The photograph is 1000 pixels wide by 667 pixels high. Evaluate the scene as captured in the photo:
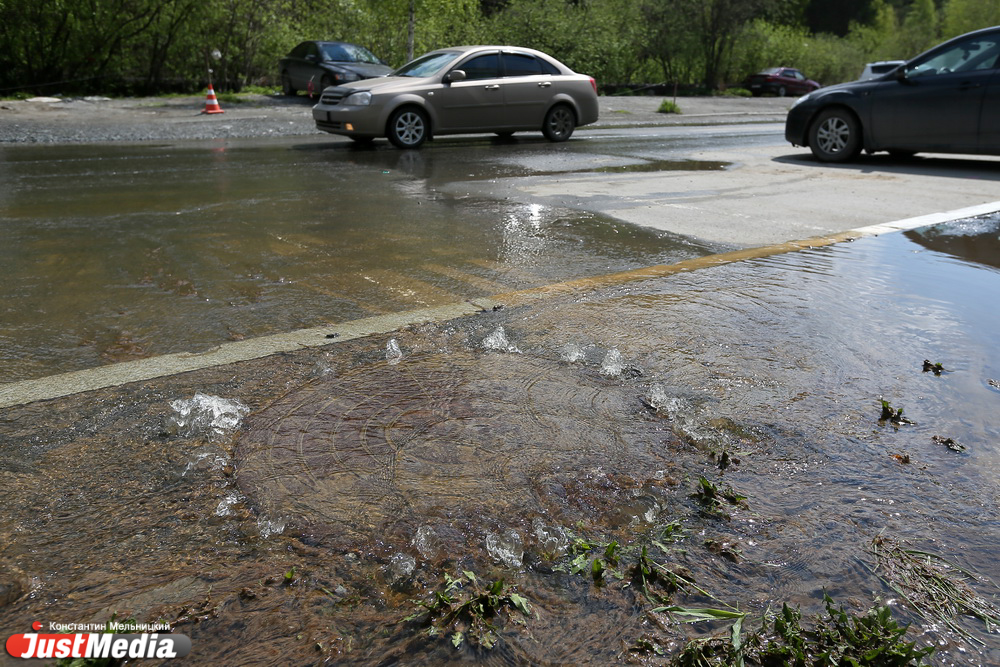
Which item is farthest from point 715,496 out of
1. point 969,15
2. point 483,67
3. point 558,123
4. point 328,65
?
point 969,15

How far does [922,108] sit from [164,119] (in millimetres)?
14017

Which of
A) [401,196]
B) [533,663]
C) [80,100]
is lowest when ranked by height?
[533,663]

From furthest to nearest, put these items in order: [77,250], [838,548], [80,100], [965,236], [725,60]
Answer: [725,60], [80,100], [965,236], [77,250], [838,548]

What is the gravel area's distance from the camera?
1441 cm

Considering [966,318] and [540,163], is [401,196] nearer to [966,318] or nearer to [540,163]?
[540,163]

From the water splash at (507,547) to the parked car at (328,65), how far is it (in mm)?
18337

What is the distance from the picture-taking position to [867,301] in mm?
4773

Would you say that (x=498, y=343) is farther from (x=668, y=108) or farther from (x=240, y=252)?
(x=668, y=108)

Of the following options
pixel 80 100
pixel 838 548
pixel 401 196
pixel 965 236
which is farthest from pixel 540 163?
pixel 80 100

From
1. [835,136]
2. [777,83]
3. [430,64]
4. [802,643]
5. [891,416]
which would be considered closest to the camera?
[802,643]

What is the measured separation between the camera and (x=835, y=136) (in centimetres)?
1206

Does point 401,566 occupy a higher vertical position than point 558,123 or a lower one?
lower

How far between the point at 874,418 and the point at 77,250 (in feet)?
17.0

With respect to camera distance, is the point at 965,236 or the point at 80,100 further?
the point at 80,100
